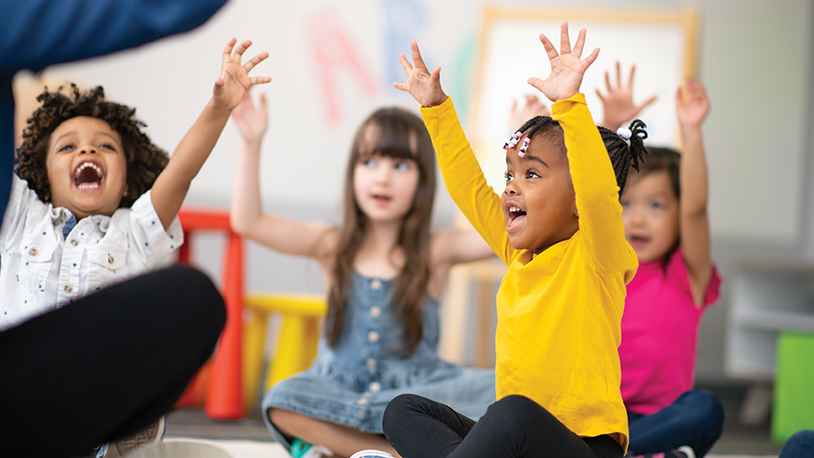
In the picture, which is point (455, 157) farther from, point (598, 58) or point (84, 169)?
point (598, 58)

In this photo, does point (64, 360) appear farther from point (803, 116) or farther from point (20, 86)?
point (803, 116)

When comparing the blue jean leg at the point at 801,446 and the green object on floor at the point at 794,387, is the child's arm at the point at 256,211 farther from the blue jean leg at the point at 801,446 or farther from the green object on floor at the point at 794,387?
the green object on floor at the point at 794,387

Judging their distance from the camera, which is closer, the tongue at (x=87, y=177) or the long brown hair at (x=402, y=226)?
the tongue at (x=87, y=177)

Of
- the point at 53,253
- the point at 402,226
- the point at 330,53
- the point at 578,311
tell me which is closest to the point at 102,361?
the point at 53,253

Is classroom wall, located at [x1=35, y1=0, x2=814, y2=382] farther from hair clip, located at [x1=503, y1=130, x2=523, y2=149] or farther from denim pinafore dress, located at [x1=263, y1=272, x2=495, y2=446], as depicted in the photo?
hair clip, located at [x1=503, y1=130, x2=523, y2=149]

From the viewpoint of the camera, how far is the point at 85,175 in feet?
2.57

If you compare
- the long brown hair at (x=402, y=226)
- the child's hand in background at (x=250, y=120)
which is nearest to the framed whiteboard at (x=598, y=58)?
the long brown hair at (x=402, y=226)

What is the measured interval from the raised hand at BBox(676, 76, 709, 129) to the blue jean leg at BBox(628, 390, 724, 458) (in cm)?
41

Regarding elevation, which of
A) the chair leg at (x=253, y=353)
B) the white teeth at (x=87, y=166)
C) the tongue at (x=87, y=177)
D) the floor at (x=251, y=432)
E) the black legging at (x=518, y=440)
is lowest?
the floor at (x=251, y=432)

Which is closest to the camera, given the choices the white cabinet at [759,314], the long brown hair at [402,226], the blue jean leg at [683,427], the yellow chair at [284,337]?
the blue jean leg at [683,427]

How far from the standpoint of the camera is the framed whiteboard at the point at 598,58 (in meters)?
1.97

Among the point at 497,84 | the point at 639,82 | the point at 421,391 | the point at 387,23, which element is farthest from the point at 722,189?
the point at 421,391

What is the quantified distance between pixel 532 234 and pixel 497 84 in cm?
142

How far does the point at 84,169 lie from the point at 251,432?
782 mm
